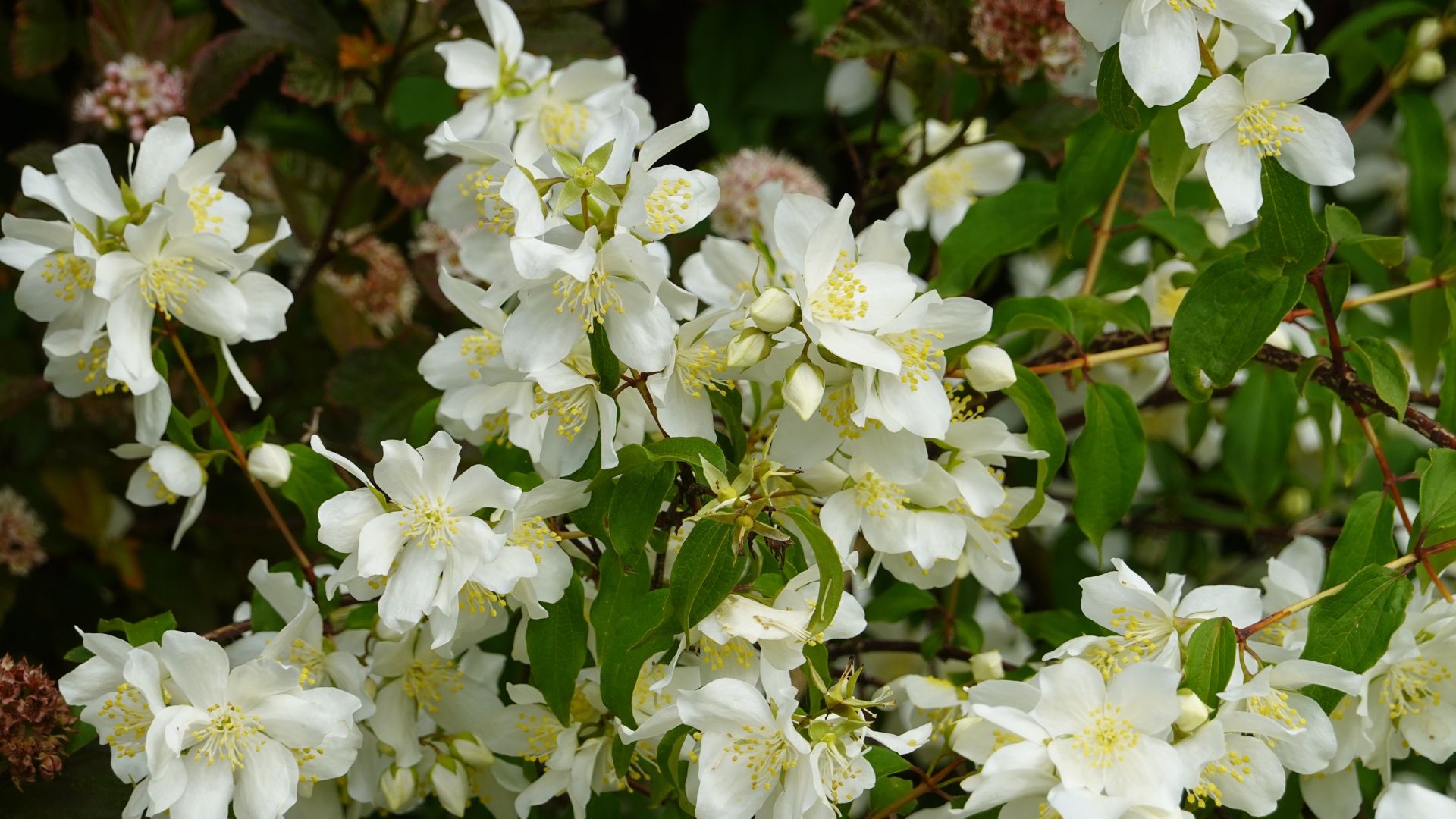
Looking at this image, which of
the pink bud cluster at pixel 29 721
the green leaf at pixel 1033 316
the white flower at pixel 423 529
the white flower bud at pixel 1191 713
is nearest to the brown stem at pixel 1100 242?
the green leaf at pixel 1033 316

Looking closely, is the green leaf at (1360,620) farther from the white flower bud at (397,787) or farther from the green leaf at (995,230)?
the white flower bud at (397,787)

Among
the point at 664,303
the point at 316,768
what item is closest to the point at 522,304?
the point at 664,303

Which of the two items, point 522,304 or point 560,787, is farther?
point 560,787

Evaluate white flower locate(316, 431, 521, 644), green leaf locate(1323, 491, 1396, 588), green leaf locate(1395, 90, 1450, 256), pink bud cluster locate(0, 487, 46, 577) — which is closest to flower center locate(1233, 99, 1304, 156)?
green leaf locate(1323, 491, 1396, 588)

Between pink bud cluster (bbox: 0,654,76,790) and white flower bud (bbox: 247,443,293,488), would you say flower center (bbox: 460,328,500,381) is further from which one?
pink bud cluster (bbox: 0,654,76,790)

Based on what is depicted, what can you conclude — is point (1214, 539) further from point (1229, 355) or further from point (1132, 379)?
point (1229, 355)

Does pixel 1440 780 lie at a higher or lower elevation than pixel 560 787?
lower
